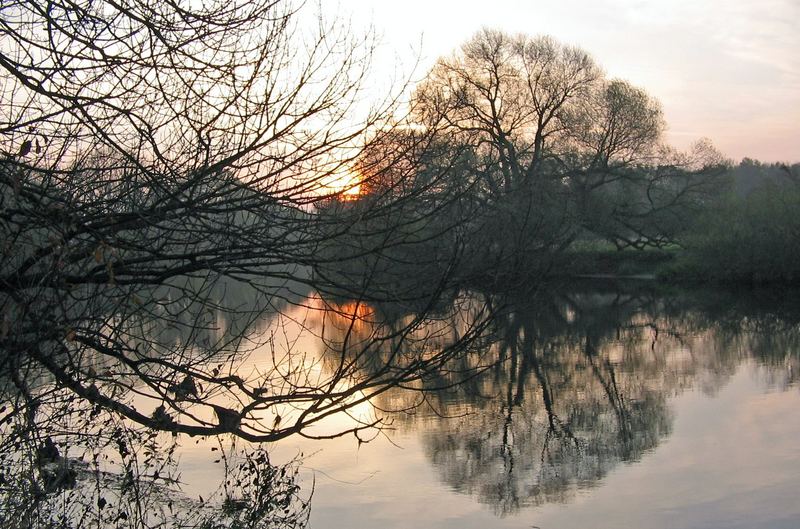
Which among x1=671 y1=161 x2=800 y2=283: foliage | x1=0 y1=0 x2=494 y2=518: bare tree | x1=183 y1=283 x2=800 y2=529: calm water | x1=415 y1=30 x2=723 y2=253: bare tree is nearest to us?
x1=0 y1=0 x2=494 y2=518: bare tree

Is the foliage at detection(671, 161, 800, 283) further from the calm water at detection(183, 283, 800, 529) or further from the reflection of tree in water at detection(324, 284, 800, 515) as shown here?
the calm water at detection(183, 283, 800, 529)

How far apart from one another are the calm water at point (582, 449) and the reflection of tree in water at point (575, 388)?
35 millimetres

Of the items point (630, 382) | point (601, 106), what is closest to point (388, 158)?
point (630, 382)

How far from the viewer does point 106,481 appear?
25.4 ft

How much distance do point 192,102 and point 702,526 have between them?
547 centimetres

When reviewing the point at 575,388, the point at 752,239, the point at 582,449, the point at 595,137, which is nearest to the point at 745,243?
the point at 752,239

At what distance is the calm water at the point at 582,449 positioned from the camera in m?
8.12

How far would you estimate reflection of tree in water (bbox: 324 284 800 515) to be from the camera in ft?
30.7

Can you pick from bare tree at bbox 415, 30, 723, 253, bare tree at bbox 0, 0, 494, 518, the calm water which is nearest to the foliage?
bare tree at bbox 415, 30, 723, 253

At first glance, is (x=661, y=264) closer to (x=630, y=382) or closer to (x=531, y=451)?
(x=630, y=382)

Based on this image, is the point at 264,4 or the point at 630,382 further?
the point at 630,382

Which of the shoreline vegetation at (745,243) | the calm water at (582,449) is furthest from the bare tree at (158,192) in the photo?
the shoreline vegetation at (745,243)

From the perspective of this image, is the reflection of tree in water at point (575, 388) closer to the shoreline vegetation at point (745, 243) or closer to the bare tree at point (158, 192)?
the bare tree at point (158, 192)

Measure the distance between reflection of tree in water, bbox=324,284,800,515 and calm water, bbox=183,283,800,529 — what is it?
3 cm
